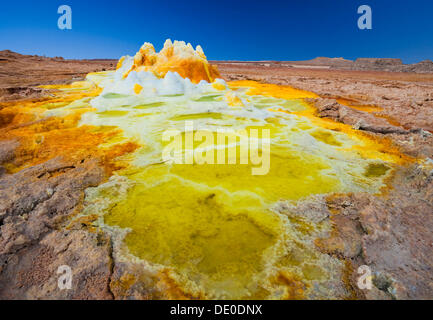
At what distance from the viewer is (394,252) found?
248cm

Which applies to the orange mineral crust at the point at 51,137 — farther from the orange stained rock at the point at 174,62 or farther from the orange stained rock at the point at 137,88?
the orange stained rock at the point at 174,62

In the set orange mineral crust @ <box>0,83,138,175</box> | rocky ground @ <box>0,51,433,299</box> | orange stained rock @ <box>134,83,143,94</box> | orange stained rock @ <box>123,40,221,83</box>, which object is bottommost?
rocky ground @ <box>0,51,433,299</box>

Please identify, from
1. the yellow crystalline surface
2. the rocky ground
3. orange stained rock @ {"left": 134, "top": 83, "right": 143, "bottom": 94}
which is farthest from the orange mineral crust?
orange stained rock @ {"left": 134, "top": 83, "right": 143, "bottom": 94}

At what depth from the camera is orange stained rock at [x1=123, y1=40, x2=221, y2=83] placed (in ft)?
40.0

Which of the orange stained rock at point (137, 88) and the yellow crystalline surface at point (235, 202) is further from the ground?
the orange stained rock at point (137, 88)

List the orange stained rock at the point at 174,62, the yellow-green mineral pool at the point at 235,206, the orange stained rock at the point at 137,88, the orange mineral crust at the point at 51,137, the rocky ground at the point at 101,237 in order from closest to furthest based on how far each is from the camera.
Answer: the rocky ground at the point at 101,237 → the yellow-green mineral pool at the point at 235,206 → the orange mineral crust at the point at 51,137 → the orange stained rock at the point at 137,88 → the orange stained rock at the point at 174,62

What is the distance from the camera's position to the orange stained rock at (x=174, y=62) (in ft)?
40.0

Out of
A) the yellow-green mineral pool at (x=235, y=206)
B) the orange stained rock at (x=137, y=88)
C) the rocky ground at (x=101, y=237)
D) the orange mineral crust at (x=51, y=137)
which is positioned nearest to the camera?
the rocky ground at (x=101, y=237)

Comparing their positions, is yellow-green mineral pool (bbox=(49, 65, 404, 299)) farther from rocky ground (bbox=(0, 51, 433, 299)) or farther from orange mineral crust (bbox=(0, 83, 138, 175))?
orange mineral crust (bbox=(0, 83, 138, 175))

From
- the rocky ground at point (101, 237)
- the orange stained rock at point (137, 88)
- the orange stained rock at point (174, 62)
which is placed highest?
the orange stained rock at point (174, 62)

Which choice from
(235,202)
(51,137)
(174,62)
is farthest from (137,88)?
(235,202)

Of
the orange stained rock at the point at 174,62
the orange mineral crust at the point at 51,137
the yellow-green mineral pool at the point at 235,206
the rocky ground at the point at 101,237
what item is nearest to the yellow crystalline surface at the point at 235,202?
the yellow-green mineral pool at the point at 235,206
